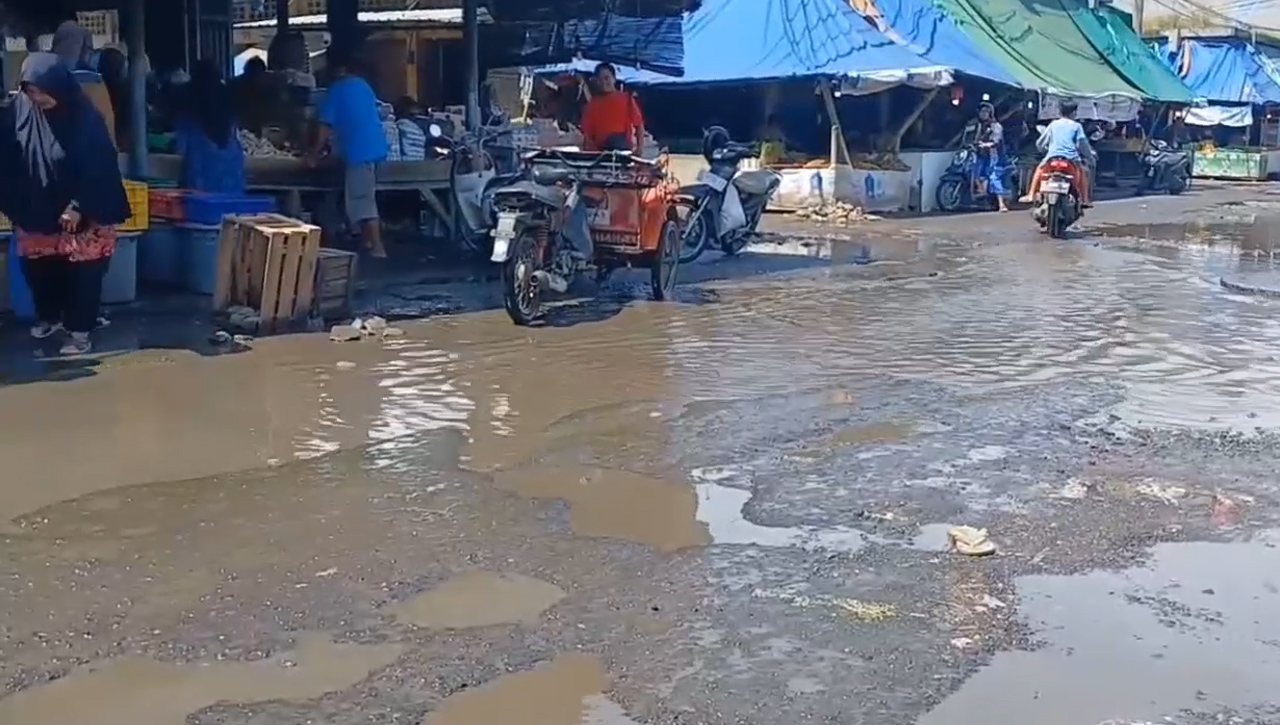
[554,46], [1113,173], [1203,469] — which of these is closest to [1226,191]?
[1113,173]

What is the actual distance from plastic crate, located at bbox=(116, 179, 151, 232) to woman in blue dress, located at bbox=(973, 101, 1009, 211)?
16.6 m

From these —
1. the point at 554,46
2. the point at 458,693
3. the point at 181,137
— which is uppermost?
the point at 554,46

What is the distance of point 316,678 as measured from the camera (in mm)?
4246

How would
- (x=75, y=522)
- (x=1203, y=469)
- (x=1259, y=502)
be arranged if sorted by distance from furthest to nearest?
(x=1203, y=469) < (x=1259, y=502) < (x=75, y=522)

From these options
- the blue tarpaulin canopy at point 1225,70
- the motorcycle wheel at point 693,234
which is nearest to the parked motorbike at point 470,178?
the motorcycle wheel at point 693,234

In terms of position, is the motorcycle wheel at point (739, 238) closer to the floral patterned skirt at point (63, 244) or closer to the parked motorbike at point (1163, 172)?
the floral patterned skirt at point (63, 244)

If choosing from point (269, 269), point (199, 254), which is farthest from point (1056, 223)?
point (269, 269)

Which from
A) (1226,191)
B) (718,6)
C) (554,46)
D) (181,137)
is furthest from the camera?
(1226,191)

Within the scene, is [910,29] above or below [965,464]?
above

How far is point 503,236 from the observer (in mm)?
10375

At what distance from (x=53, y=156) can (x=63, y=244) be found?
52 cm

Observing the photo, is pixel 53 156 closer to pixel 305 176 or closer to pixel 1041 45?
pixel 305 176

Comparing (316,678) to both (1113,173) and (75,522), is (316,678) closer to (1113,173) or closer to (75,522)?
(75,522)

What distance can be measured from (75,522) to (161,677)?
170 cm
